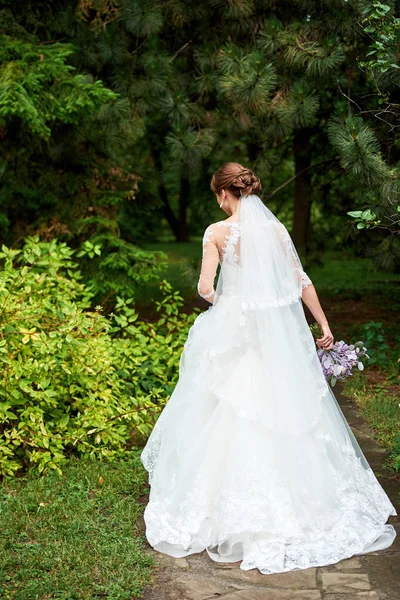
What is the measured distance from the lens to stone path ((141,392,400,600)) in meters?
3.31

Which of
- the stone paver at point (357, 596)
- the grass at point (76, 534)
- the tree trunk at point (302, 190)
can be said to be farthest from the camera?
the tree trunk at point (302, 190)

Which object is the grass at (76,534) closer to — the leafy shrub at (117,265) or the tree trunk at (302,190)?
the leafy shrub at (117,265)

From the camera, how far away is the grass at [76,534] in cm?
342

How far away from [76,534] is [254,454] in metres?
1.05

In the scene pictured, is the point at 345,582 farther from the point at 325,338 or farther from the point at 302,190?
the point at 302,190

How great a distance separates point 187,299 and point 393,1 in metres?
6.97

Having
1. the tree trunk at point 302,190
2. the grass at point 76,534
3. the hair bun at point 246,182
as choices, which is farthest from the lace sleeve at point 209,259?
the tree trunk at point 302,190

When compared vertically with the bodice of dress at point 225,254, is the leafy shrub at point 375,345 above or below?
below

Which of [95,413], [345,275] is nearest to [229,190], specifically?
[95,413]

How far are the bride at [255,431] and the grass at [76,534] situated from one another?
0.22 metres

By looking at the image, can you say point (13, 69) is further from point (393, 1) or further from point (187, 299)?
point (187, 299)

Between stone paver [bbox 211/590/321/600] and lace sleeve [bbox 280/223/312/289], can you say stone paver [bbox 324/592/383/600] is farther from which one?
lace sleeve [bbox 280/223/312/289]

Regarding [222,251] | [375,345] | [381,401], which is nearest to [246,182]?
[222,251]

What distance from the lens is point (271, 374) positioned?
3992mm
